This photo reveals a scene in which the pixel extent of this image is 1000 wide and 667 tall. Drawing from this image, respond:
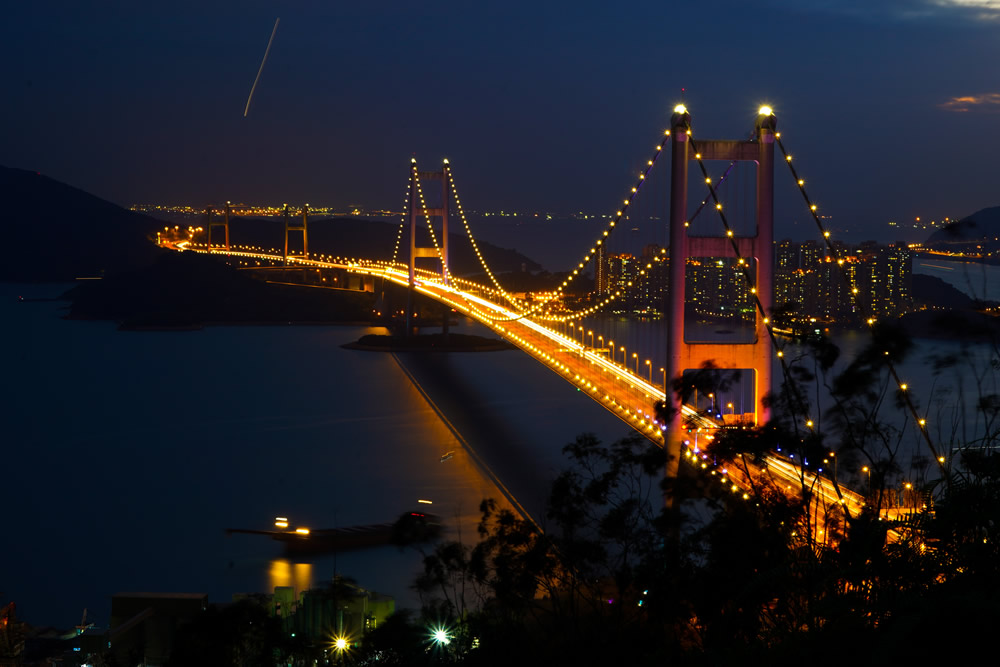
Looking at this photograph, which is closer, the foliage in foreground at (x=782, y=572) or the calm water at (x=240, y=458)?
the foliage in foreground at (x=782, y=572)

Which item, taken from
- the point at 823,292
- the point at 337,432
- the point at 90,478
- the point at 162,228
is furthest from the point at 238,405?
the point at 162,228

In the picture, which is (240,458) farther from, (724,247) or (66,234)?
(66,234)

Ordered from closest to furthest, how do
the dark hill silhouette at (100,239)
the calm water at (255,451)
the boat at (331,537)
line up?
the calm water at (255,451) → the boat at (331,537) → the dark hill silhouette at (100,239)

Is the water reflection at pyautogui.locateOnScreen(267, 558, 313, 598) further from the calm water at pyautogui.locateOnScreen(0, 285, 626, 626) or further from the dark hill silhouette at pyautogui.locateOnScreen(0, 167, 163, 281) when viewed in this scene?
the dark hill silhouette at pyautogui.locateOnScreen(0, 167, 163, 281)

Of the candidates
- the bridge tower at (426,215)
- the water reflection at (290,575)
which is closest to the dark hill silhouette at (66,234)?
the bridge tower at (426,215)

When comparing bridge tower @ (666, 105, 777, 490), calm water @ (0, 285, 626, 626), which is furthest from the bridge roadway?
calm water @ (0, 285, 626, 626)

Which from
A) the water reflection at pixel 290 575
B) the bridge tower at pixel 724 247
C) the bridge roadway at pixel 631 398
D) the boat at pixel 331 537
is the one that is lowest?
the water reflection at pixel 290 575

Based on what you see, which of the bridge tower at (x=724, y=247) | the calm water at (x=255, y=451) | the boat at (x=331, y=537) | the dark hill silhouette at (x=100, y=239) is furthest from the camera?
the dark hill silhouette at (x=100, y=239)

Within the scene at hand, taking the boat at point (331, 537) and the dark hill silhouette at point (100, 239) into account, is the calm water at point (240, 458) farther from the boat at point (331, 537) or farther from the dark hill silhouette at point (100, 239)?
the dark hill silhouette at point (100, 239)

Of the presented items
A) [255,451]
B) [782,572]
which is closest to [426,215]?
[255,451]
